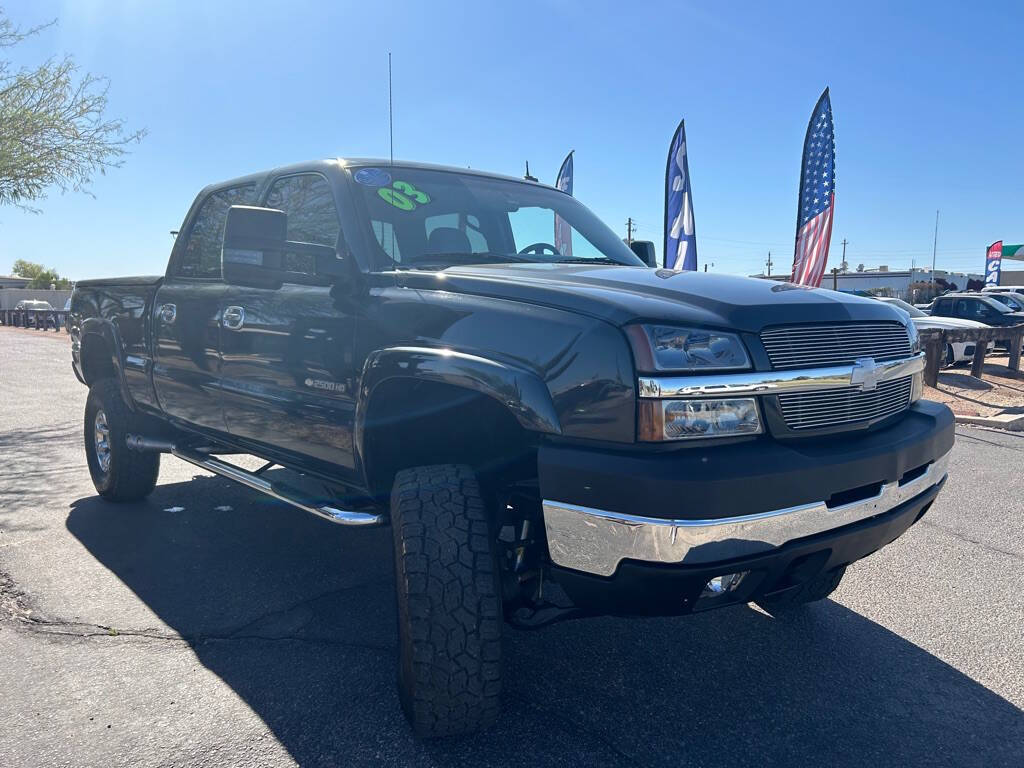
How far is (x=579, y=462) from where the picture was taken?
2.09 meters

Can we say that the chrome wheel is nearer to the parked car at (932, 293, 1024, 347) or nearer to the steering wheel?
the steering wheel

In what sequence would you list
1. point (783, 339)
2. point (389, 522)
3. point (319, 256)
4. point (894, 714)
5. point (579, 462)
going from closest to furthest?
1. point (579, 462)
2. point (783, 339)
3. point (894, 714)
4. point (389, 522)
5. point (319, 256)

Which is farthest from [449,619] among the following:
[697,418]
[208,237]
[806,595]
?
[208,237]

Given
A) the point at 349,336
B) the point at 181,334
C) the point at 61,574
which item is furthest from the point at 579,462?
the point at 61,574

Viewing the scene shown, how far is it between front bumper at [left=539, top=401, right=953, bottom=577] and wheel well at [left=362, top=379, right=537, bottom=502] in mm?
504

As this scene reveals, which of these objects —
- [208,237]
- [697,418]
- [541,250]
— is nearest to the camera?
[697,418]

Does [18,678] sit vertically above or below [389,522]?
below

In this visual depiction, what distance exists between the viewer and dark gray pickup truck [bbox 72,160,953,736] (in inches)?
82.0

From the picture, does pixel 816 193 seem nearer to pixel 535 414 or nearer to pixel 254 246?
pixel 254 246

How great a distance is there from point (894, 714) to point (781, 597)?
613mm

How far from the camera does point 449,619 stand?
2.28m

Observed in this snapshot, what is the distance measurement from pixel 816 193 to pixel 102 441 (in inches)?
483

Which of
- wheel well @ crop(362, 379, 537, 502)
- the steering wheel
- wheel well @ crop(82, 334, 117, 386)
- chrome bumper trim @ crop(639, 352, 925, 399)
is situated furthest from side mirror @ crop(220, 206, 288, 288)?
wheel well @ crop(82, 334, 117, 386)

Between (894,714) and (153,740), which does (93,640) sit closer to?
(153,740)
